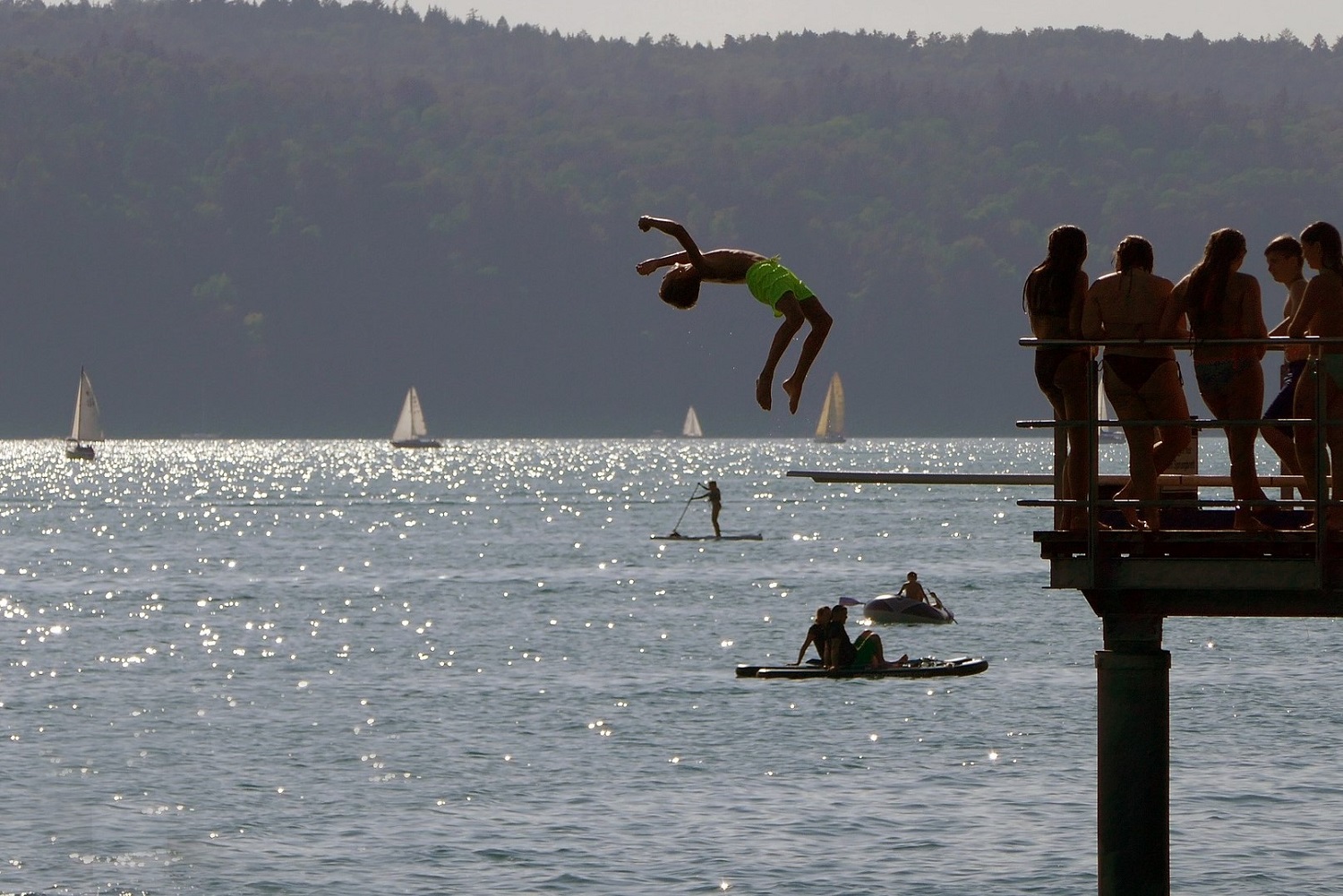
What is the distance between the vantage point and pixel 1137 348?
15227mm

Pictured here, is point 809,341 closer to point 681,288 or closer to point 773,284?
point 773,284

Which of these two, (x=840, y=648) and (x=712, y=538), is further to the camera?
(x=712, y=538)

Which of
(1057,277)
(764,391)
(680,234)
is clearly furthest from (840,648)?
(680,234)

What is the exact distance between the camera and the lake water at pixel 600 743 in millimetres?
34938

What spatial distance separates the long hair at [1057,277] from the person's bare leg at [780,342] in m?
3.44

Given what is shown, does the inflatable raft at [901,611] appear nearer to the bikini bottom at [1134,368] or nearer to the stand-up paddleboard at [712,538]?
the stand-up paddleboard at [712,538]

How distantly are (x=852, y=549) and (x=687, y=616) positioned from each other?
41.8 meters

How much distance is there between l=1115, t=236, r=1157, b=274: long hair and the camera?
15.2m

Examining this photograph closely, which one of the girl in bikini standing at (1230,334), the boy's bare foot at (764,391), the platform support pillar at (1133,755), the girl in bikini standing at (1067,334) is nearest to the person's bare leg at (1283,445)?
the girl in bikini standing at (1230,334)

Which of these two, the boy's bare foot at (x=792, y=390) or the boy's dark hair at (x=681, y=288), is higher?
the boy's dark hair at (x=681, y=288)

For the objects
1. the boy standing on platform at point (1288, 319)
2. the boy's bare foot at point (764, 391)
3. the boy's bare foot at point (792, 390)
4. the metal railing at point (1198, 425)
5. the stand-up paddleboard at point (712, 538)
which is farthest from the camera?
the stand-up paddleboard at point (712, 538)

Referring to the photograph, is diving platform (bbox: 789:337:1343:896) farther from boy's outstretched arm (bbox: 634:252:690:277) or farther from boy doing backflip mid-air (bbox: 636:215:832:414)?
boy's outstretched arm (bbox: 634:252:690:277)

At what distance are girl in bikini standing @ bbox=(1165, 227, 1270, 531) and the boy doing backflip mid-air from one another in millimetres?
3892

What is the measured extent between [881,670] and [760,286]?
4215cm
